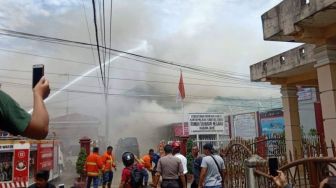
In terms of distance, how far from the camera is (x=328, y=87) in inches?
254

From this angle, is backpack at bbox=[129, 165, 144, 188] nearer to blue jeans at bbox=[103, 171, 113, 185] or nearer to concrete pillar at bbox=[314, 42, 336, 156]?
concrete pillar at bbox=[314, 42, 336, 156]

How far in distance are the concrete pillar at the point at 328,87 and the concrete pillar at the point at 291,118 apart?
331 centimetres

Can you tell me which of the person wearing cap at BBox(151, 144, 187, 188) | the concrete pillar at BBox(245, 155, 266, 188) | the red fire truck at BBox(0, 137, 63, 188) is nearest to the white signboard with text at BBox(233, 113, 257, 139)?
the red fire truck at BBox(0, 137, 63, 188)

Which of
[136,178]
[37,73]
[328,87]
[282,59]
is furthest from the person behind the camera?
[282,59]

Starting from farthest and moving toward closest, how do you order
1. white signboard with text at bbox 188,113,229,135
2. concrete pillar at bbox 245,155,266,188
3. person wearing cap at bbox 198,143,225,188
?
white signboard with text at bbox 188,113,229,135, person wearing cap at bbox 198,143,225,188, concrete pillar at bbox 245,155,266,188

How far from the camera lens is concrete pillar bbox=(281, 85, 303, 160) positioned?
9758 millimetres

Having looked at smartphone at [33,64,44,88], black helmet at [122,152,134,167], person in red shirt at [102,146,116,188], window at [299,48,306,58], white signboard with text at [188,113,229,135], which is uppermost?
window at [299,48,306,58]

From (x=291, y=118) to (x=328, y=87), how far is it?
374 cm

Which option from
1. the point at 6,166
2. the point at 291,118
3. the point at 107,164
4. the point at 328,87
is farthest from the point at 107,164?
the point at 328,87

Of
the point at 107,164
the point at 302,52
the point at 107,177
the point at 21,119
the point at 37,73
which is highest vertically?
the point at 302,52

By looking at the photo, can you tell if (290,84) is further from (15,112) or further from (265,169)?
(15,112)

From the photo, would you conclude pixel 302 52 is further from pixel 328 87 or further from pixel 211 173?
pixel 211 173

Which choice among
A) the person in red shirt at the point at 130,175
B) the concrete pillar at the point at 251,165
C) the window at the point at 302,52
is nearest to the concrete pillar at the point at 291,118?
the window at the point at 302,52

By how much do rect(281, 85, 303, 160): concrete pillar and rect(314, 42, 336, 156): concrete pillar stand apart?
331 centimetres
